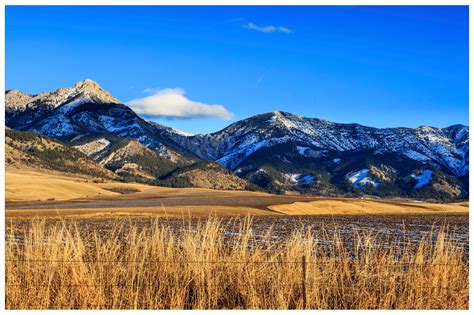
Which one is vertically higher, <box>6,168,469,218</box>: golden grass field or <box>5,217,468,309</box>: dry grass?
<box>5,217,468,309</box>: dry grass

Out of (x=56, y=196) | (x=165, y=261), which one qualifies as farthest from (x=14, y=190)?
(x=165, y=261)

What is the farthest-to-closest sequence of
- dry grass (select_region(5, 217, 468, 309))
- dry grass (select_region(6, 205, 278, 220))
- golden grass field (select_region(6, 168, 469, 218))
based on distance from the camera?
golden grass field (select_region(6, 168, 469, 218)), dry grass (select_region(6, 205, 278, 220)), dry grass (select_region(5, 217, 468, 309))

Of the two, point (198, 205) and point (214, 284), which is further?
point (198, 205)

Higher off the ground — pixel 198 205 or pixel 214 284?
pixel 214 284

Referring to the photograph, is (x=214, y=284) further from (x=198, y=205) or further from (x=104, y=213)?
(x=198, y=205)

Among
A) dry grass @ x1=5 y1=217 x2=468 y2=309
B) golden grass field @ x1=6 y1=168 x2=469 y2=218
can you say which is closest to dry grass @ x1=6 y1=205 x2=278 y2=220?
golden grass field @ x1=6 y1=168 x2=469 y2=218

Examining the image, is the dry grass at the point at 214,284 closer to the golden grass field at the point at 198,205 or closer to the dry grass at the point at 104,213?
the dry grass at the point at 104,213

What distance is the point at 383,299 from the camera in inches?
429

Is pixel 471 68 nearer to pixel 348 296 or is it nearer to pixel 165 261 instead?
pixel 348 296

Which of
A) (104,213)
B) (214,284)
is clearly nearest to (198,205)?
(104,213)

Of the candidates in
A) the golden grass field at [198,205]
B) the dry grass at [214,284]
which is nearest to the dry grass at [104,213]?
the golden grass field at [198,205]

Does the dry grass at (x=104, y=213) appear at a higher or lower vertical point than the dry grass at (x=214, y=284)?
lower

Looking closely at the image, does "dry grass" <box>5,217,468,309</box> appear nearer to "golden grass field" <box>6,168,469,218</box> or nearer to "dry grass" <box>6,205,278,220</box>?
"dry grass" <box>6,205,278,220</box>

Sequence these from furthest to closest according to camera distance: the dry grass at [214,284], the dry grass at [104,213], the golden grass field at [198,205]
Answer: the golden grass field at [198,205] → the dry grass at [104,213] → the dry grass at [214,284]
